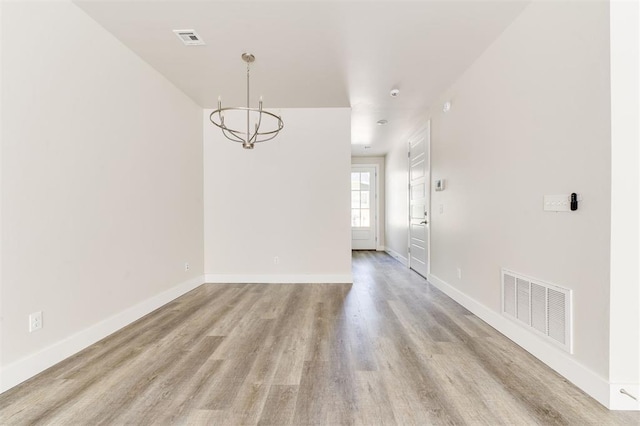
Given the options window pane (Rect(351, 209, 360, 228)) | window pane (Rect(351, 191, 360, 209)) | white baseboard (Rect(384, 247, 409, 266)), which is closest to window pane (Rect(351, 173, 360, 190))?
window pane (Rect(351, 191, 360, 209))

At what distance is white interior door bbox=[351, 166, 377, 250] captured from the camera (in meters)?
7.75

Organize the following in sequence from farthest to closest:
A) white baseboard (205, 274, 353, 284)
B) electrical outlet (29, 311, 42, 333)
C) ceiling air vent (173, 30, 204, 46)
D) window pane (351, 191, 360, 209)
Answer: window pane (351, 191, 360, 209)
white baseboard (205, 274, 353, 284)
ceiling air vent (173, 30, 204, 46)
electrical outlet (29, 311, 42, 333)

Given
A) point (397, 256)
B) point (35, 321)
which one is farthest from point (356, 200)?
point (35, 321)

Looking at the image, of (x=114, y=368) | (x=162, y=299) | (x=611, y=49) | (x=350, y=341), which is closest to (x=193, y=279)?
(x=162, y=299)

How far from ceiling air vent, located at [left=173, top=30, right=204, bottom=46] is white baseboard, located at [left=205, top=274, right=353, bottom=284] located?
120 inches

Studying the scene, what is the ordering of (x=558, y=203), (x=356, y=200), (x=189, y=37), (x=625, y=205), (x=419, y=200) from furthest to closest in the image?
(x=356, y=200)
(x=419, y=200)
(x=189, y=37)
(x=558, y=203)
(x=625, y=205)

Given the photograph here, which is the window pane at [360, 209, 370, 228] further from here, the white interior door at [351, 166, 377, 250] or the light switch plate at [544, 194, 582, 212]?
the light switch plate at [544, 194, 582, 212]

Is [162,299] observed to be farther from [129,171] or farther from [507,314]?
[507,314]

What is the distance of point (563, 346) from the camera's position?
5.86ft

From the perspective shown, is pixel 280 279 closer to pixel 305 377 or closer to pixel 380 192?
pixel 305 377

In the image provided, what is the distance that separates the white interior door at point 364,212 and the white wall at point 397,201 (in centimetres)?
42

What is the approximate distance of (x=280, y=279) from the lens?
4223 millimetres

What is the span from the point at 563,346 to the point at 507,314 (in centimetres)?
59

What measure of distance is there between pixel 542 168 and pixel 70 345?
12.1ft
